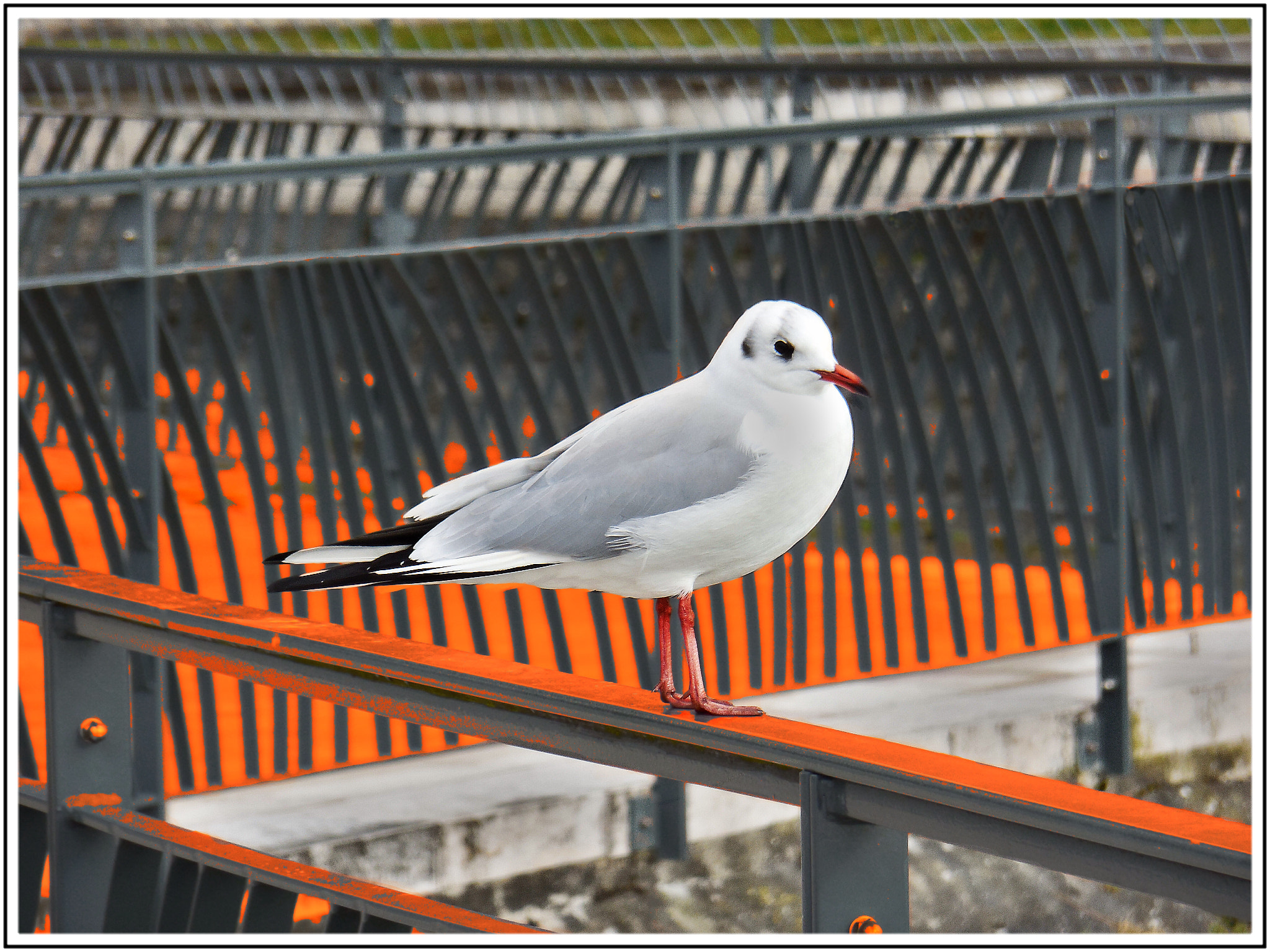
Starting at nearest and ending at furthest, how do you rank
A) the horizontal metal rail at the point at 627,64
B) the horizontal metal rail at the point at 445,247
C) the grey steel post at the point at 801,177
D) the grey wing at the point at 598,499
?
1. the grey wing at the point at 598,499
2. the horizontal metal rail at the point at 445,247
3. the grey steel post at the point at 801,177
4. the horizontal metal rail at the point at 627,64

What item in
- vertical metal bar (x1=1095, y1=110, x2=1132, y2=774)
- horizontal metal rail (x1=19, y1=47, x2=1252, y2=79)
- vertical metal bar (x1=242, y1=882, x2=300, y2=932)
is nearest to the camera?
vertical metal bar (x1=242, y1=882, x2=300, y2=932)

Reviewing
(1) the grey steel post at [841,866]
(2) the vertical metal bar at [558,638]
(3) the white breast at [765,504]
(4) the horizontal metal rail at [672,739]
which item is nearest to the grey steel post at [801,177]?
(2) the vertical metal bar at [558,638]

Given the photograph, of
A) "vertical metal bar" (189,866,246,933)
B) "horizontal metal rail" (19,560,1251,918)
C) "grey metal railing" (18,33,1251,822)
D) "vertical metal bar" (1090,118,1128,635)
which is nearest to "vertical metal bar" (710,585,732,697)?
"grey metal railing" (18,33,1251,822)

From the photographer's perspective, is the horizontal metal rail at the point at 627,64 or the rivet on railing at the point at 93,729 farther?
the horizontal metal rail at the point at 627,64

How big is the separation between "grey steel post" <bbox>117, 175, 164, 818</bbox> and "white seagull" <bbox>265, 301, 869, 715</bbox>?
9.85ft

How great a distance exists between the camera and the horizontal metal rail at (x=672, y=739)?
159 cm

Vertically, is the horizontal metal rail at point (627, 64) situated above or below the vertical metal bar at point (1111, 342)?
above

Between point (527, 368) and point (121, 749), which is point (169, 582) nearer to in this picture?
point (527, 368)

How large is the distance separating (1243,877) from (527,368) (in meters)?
4.23

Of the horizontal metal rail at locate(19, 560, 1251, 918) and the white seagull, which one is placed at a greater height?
the white seagull

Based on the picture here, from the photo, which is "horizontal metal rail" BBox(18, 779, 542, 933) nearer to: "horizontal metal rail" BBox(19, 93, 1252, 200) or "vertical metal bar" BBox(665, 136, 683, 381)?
"horizontal metal rail" BBox(19, 93, 1252, 200)

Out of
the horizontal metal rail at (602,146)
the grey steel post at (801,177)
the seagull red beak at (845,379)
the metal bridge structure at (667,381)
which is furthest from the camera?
A: the grey steel post at (801,177)

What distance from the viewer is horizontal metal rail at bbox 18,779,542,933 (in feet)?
7.32

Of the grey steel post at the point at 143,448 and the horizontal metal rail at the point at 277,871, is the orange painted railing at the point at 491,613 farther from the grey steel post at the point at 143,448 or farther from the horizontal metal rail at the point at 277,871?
the horizontal metal rail at the point at 277,871
